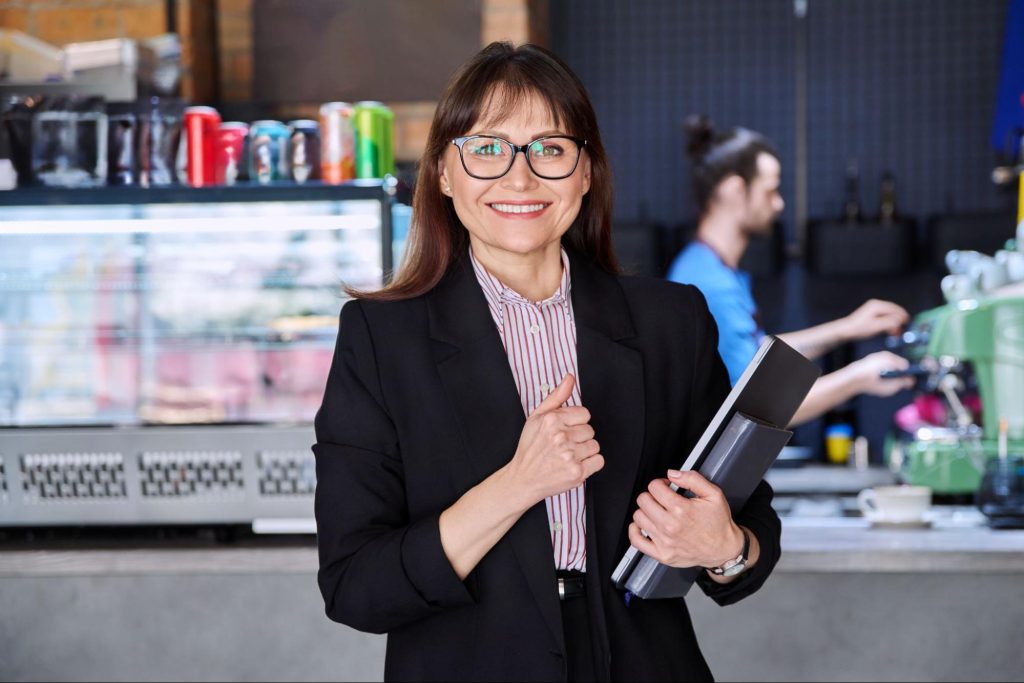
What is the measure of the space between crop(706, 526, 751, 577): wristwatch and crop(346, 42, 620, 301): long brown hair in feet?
1.28

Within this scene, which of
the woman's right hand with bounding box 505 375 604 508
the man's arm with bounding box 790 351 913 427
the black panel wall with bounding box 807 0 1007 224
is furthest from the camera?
the black panel wall with bounding box 807 0 1007 224

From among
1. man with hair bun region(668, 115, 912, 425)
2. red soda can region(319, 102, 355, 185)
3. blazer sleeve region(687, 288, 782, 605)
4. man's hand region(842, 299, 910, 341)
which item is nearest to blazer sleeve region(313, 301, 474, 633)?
blazer sleeve region(687, 288, 782, 605)

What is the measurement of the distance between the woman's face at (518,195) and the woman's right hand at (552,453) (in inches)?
9.4

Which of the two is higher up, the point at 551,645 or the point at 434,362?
the point at 434,362

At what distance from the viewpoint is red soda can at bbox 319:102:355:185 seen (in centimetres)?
258

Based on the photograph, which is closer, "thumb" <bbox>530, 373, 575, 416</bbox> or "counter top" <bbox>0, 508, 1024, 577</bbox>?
"thumb" <bbox>530, 373, 575, 416</bbox>

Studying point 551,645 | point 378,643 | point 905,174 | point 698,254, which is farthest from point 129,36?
point 905,174

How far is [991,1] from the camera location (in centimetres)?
520

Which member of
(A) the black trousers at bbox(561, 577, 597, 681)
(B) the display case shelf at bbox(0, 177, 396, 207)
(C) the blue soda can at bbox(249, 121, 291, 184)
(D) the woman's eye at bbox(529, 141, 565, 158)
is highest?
(C) the blue soda can at bbox(249, 121, 291, 184)

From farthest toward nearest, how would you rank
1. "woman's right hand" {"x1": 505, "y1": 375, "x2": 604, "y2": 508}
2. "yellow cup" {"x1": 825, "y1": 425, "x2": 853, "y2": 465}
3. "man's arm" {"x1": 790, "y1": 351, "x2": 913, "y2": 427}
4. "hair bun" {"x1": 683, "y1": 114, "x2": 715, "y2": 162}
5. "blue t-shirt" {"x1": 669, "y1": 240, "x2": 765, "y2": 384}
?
"yellow cup" {"x1": 825, "y1": 425, "x2": 853, "y2": 465}
"hair bun" {"x1": 683, "y1": 114, "x2": 715, "y2": 162}
"man's arm" {"x1": 790, "y1": 351, "x2": 913, "y2": 427}
"blue t-shirt" {"x1": 669, "y1": 240, "x2": 765, "y2": 384}
"woman's right hand" {"x1": 505, "y1": 375, "x2": 604, "y2": 508}

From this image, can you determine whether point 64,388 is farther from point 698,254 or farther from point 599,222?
point 698,254

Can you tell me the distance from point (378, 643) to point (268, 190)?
91 cm

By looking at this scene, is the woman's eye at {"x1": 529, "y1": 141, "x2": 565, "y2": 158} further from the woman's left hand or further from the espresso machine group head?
the espresso machine group head

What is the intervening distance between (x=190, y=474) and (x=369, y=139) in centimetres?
79
